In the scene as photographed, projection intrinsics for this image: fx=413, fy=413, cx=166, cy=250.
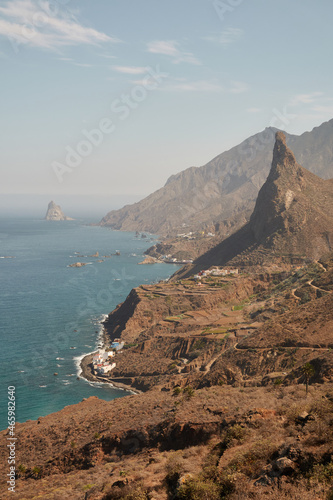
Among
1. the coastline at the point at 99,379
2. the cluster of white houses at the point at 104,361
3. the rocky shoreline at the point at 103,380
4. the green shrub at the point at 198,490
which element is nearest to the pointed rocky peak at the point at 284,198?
the cluster of white houses at the point at 104,361

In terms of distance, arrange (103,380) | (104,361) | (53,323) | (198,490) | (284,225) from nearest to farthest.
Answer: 1. (198,490)
2. (103,380)
3. (104,361)
4. (53,323)
5. (284,225)

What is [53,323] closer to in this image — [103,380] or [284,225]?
[103,380]

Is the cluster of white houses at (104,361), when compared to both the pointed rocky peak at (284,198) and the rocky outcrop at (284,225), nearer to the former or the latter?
the rocky outcrop at (284,225)

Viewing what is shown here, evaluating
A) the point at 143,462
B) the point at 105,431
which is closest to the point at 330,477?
the point at 143,462

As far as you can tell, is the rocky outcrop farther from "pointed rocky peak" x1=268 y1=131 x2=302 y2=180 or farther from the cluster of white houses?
the cluster of white houses

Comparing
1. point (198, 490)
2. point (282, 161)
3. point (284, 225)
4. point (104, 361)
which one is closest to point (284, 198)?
point (284, 225)

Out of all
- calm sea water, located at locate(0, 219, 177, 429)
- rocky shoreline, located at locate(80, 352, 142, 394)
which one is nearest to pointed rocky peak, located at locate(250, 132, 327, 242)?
calm sea water, located at locate(0, 219, 177, 429)
